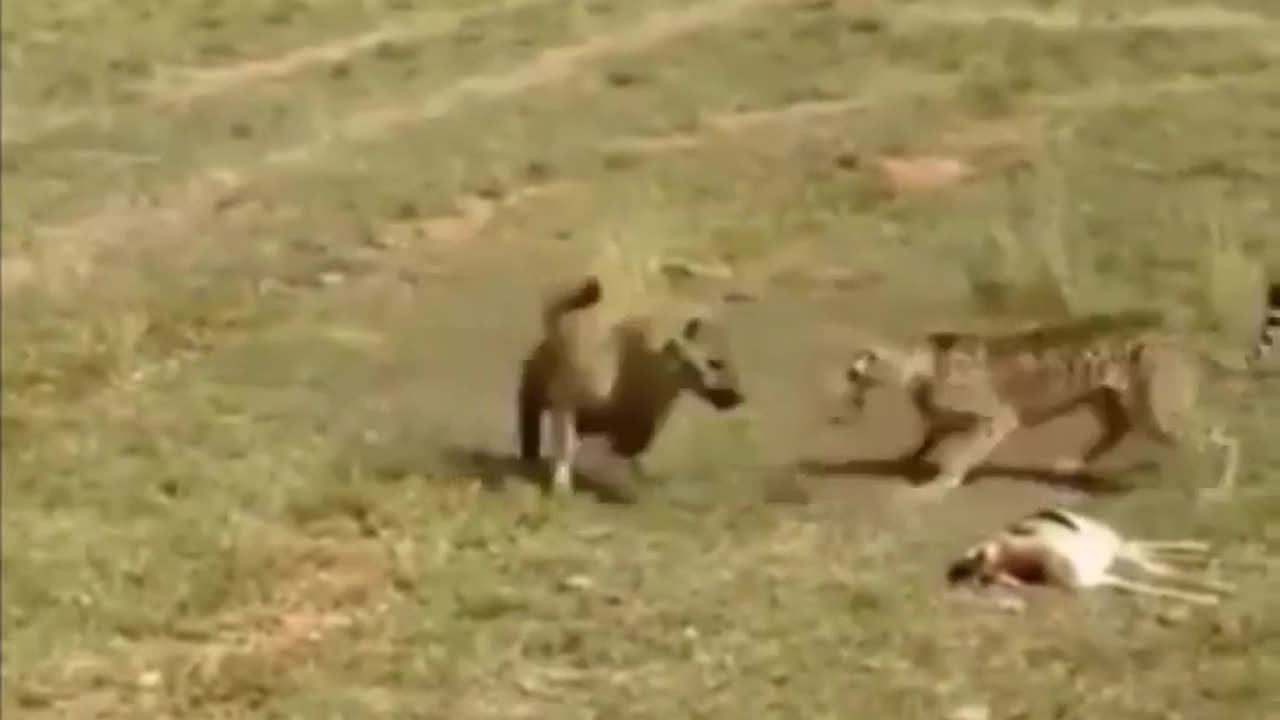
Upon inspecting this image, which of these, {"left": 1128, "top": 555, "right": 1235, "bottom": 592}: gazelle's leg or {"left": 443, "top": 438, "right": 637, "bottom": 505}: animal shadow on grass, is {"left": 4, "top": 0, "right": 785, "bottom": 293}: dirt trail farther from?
{"left": 1128, "top": 555, "right": 1235, "bottom": 592}: gazelle's leg

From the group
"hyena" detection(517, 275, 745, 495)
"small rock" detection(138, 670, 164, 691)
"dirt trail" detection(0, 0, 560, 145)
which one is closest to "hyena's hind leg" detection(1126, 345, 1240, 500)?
"hyena" detection(517, 275, 745, 495)

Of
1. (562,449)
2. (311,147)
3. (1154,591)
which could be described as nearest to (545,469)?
(562,449)

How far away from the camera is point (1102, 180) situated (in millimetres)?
976

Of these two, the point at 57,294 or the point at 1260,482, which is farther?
the point at 1260,482

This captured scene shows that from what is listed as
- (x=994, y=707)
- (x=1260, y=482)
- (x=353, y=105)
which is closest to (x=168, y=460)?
(x=353, y=105)

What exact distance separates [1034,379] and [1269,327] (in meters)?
0.12

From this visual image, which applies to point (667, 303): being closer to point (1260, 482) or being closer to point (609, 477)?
point (609, 477)

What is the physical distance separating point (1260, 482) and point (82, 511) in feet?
1.96

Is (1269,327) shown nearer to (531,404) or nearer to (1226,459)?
(1226,459)

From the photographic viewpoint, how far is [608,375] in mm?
990

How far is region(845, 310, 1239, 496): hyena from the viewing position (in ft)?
3.25

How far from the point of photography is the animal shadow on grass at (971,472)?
3.25ft

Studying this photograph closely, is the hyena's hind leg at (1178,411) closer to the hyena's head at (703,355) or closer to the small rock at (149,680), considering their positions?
the hyena's head at (703,355)

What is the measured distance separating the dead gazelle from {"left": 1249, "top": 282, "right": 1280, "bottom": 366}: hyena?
10 centimetres
